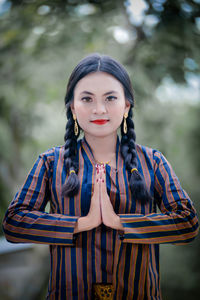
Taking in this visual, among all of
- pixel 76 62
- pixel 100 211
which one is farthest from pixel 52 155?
pixel 76 62

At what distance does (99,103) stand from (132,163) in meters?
0.30

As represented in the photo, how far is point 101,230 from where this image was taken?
121 centimetres

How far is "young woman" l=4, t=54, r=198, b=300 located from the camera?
1145 millimetres

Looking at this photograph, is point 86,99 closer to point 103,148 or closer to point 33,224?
point 103,148

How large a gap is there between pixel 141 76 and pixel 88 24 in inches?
27.2

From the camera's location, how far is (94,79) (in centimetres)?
121

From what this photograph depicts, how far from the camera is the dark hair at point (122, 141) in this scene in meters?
1.19

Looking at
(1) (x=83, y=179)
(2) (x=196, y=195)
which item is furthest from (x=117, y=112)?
(2) (x=196, y=195)

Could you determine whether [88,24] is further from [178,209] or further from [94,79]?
[178,209]

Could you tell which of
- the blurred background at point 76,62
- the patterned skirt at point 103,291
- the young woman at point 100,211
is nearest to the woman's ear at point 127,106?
the young woman at point 100,211

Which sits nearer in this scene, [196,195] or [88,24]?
[88,24]

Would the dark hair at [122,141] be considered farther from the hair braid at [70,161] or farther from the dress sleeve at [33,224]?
the dress sleeve at [33,224]

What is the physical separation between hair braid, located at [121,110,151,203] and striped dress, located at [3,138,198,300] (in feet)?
0.12

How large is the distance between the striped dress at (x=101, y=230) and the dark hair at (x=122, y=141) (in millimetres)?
42
